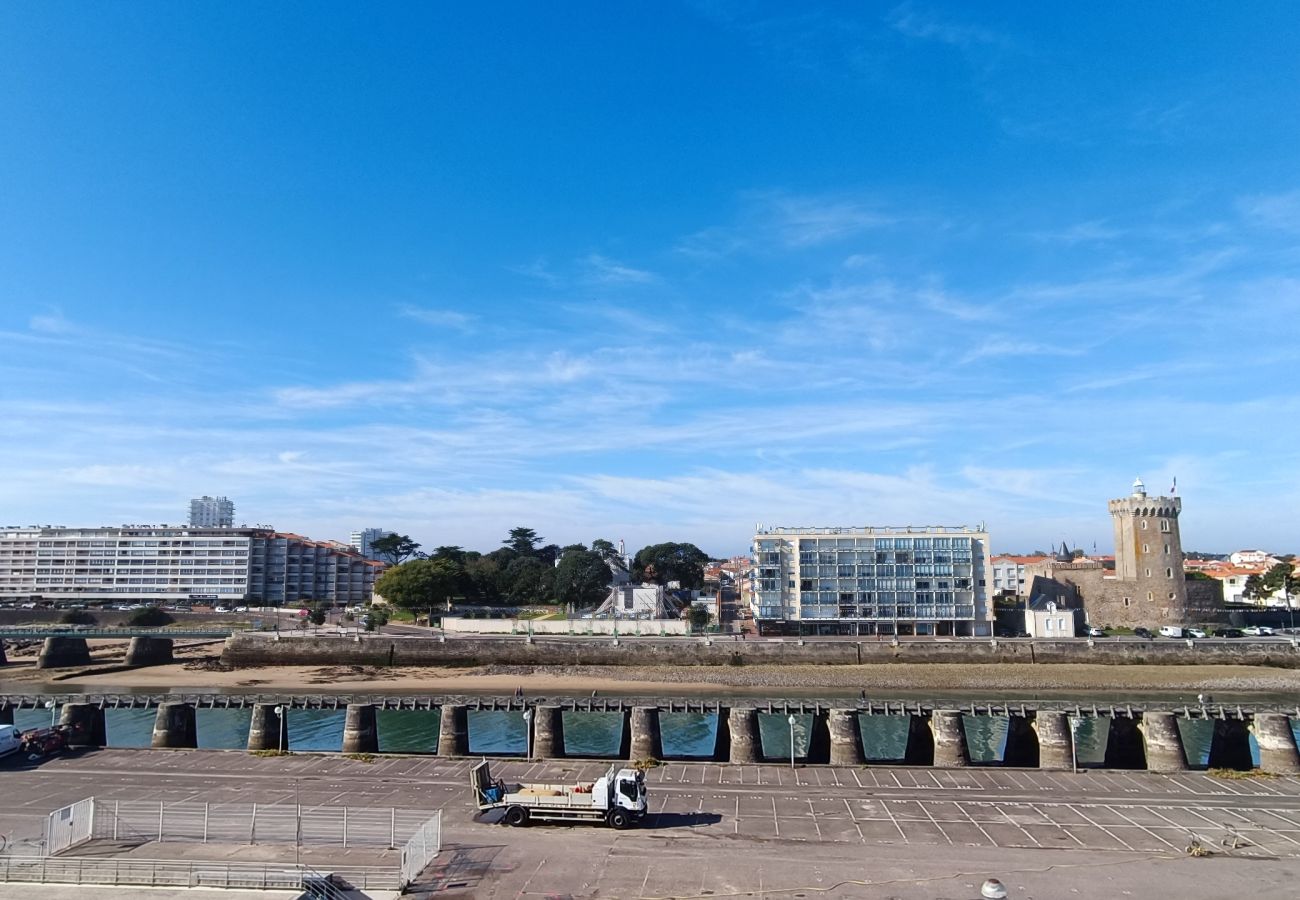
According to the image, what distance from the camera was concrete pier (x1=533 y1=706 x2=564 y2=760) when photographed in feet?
131

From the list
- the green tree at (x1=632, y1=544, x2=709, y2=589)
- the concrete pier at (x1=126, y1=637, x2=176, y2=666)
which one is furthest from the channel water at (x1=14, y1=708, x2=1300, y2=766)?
the green tree at (x1=632, y1=544, x2=709, y2=589)

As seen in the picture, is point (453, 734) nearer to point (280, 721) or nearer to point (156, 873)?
point (280, 721)

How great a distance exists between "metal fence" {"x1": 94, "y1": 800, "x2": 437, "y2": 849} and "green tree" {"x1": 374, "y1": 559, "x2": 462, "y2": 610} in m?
88.5

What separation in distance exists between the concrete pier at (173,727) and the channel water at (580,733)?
827 centimetres

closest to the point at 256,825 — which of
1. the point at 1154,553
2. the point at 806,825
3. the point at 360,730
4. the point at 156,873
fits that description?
the point at 156,873

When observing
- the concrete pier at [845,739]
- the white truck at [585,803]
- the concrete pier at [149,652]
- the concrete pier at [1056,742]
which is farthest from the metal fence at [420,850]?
the concrete pier at [149,652]

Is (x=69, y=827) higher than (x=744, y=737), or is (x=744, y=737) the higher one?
(x=69, y=827)

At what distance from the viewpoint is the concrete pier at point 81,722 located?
41.8m

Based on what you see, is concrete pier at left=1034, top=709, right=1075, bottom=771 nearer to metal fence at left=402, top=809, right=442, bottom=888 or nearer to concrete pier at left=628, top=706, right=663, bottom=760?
concrete pier at left=628, top=706, right=663, bottom=760

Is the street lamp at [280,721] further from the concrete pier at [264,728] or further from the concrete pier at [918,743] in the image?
the concrete pier at [918,743]

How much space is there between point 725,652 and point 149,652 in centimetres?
6436

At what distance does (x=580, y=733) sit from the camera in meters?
60.1

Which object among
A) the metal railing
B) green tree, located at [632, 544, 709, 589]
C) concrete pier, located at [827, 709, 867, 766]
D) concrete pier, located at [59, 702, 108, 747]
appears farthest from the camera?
green tree, located at [632, 544, 709, 589]

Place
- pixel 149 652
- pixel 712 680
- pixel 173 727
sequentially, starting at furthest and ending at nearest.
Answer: pixel 149 652 → pixel 712 680 → pixel 173 727
